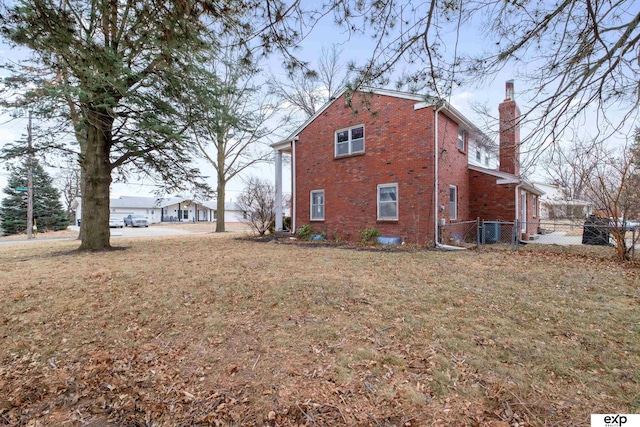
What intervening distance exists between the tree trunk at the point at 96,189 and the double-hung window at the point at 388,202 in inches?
352

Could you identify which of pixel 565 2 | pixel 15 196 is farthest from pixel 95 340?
pixel 15 196

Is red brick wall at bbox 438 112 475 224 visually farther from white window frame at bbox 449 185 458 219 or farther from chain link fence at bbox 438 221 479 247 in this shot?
chain link fence at bbox 438 221 479 247

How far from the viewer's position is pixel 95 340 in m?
3.29

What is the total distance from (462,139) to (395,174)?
378 cm

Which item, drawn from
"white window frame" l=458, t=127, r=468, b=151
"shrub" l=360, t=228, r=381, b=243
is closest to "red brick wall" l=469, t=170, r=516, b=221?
"white window frame" l=458, t=127, r=468, b=151

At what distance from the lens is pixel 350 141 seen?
12102mm

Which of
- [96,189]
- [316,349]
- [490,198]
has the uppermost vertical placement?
[96,189]

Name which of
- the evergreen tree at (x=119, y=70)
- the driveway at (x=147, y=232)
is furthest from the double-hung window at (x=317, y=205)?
the driveway at (x=147, y=232)

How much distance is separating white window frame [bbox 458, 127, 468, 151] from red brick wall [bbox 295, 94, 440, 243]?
76 centimetres

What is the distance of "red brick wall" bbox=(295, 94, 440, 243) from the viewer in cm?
1030

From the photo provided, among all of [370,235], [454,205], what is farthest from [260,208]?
[454,205]

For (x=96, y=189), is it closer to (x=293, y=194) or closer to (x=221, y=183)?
(x=293, y=194)

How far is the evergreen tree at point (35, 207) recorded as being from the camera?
27375 mm

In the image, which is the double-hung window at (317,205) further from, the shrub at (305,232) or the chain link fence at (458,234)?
the chain link fence at (458,234)
